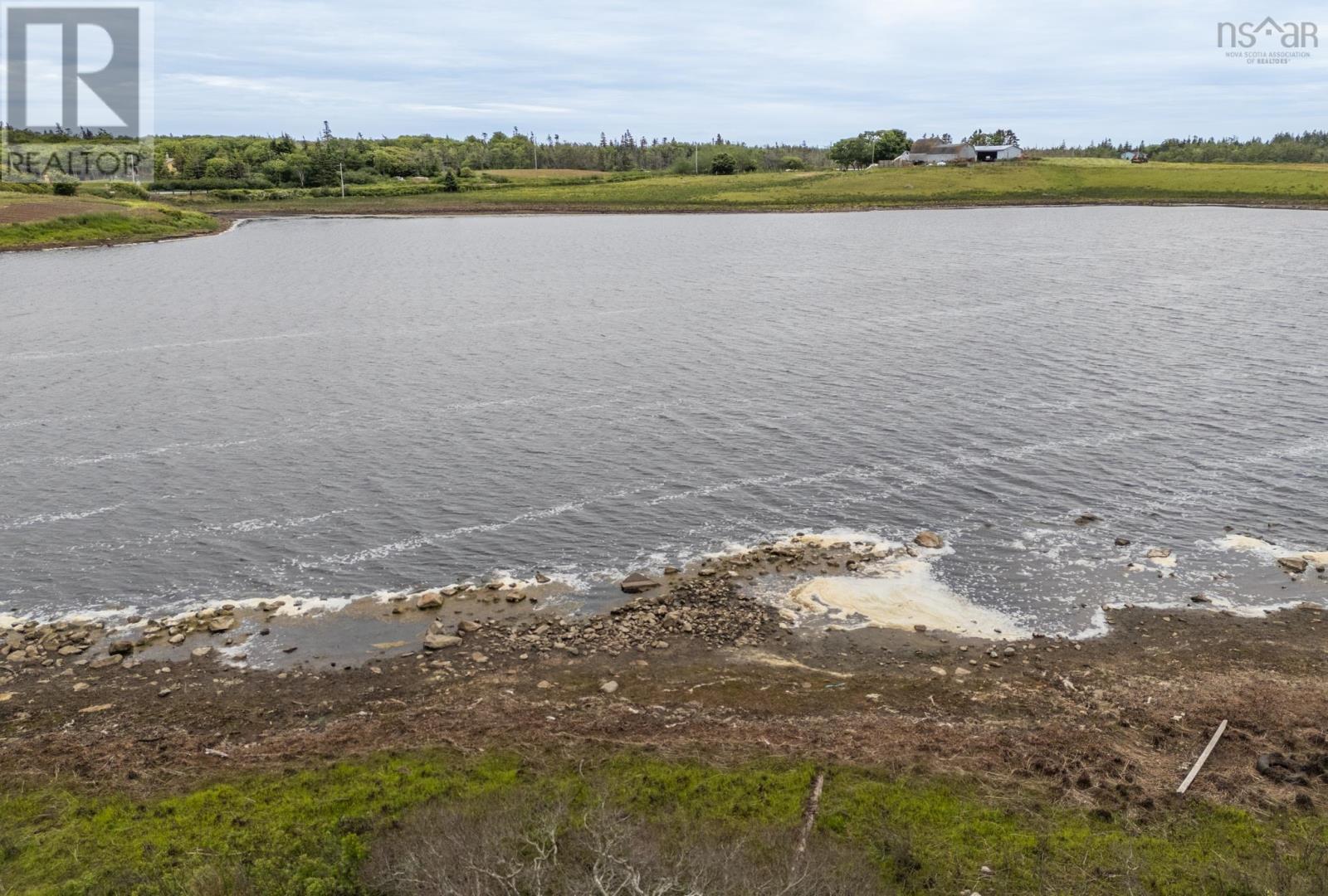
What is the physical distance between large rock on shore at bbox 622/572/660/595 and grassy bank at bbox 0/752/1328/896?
1063cm

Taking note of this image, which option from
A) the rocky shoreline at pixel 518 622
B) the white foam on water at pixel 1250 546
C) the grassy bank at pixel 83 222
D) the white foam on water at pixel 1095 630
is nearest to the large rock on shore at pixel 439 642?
the rocky shoreline at pixel 518 622

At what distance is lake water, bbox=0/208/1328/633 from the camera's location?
115 ft

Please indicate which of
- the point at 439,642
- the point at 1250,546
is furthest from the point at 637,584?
the point at 1250,546

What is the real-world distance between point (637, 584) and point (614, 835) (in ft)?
48.7

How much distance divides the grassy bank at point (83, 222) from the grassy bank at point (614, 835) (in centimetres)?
14033

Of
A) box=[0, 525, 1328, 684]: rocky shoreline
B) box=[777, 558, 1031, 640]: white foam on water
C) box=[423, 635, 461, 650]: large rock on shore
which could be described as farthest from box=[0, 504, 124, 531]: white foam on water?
box=[777, 558, 1031, 640]: white foam on water

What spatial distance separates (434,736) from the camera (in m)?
23.5

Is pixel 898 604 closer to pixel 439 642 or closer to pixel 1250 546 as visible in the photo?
pixel 1250 546

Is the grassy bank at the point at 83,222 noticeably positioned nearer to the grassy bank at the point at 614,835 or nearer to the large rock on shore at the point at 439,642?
the large rock on shore at the point at 439,642

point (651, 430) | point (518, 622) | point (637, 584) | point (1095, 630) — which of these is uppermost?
point (651, 430)

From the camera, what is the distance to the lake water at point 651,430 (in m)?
35.2

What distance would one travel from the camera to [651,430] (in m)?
49.4

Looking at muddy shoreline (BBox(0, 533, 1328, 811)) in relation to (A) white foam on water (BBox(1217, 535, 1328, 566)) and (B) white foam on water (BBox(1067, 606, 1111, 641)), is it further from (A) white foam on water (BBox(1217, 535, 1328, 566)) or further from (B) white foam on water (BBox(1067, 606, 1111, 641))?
(A) white foam on water (BBox(1217, 535, 1328, 566))

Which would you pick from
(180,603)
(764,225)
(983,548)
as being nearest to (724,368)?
(983,548)
